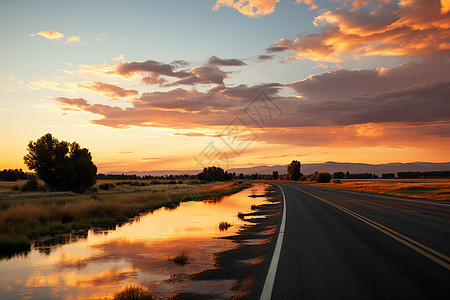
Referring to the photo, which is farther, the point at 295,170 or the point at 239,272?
the point at 295,170

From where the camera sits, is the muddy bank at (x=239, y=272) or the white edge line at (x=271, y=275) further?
the muddy bank at (x=239, y=272)

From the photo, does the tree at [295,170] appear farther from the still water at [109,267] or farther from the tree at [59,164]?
the still water at [109,267]

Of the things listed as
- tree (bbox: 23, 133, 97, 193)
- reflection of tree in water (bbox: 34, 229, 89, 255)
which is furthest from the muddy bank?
tree (bbox: 23, 133, 97, 193)

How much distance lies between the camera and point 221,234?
46.0ft

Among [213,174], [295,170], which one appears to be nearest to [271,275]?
[295,170]

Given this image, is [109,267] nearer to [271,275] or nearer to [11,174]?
[271,275]

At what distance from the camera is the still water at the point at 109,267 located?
680cm

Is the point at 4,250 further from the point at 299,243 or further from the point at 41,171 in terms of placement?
the point at 41,171

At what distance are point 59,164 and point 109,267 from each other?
54.7m

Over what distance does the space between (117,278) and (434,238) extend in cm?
947

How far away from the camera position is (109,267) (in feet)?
29.3

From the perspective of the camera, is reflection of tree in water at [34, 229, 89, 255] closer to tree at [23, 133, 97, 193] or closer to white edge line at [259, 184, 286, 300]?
white edge line at [259, 184, 286, 300]

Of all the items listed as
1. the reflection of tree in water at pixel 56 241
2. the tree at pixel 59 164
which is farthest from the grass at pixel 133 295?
the tree at pixel 59 164

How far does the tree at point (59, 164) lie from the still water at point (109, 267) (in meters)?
47.4
